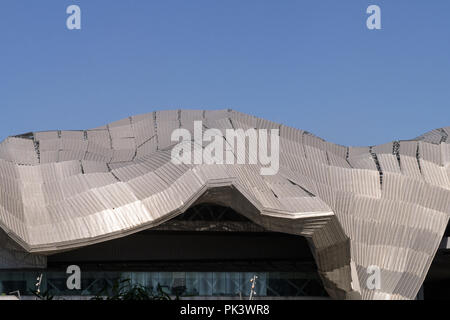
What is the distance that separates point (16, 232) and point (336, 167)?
20.2 meters

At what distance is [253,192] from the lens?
131 feet

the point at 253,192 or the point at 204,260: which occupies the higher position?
the point at 253,192

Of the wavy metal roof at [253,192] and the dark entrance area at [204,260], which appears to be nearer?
the wavy metal roof at [253,192]

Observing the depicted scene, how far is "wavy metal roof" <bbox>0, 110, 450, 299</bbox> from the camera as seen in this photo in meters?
39.6

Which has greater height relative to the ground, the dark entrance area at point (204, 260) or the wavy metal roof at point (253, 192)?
the wavy metal roof at point (253, 192)

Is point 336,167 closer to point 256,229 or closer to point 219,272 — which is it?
point 256,229

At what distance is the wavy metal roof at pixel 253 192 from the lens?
39594 millimetres

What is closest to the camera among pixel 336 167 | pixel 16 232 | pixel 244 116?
pixel 16 232

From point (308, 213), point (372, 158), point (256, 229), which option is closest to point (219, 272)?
point (256, 229)

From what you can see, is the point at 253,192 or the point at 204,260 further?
the point at 204,260

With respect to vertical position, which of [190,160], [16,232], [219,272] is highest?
[190,160]

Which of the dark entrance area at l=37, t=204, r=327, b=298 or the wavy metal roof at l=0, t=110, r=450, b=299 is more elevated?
the wavy metal roof at l=0, t=110, r=450, b=299

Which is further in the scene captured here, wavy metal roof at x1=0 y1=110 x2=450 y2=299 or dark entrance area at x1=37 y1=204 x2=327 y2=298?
dark entrance area at x1=37 y1=204 x2=327 y2=298

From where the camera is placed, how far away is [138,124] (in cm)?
5388
